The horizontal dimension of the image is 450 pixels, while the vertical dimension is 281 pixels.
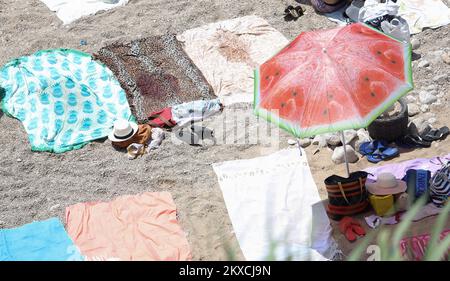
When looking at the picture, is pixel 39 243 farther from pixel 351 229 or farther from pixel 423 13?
pixel 423 13

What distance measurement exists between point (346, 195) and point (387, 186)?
13.7 inches

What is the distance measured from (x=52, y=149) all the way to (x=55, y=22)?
2684mm

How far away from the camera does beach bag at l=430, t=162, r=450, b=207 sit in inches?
220

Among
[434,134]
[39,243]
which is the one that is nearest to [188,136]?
[39,243]

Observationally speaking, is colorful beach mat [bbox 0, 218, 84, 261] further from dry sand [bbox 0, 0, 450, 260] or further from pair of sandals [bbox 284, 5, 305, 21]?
pair of sandals [bbox 284, 5, 305, 21]

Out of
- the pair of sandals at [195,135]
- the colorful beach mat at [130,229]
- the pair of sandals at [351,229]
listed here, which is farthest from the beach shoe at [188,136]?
the pair of sandals at [351,229]

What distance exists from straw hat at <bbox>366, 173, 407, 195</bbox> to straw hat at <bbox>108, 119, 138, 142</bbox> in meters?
2.57

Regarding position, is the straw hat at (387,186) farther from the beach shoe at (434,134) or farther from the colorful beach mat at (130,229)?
the colorful beach mat at (130,229)

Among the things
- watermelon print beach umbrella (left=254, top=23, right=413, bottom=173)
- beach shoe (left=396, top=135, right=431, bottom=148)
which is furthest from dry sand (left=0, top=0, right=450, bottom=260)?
watermelon print beach umbrella (left=254, top=23, right=413, bottom=173)

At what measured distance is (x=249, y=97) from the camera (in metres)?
7.59

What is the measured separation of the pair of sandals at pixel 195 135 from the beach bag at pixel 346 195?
5.36ft
